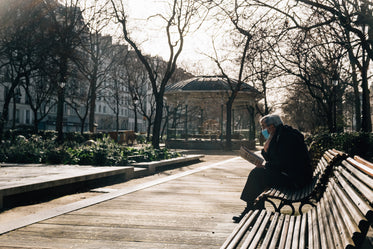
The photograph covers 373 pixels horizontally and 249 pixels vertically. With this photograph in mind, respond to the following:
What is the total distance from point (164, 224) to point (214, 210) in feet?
4.08

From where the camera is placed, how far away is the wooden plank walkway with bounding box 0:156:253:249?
4137 millimetres

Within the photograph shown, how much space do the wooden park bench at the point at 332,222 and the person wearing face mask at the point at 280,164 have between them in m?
0.86

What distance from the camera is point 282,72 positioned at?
25766mm

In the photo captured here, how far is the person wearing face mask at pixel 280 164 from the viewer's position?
499cm

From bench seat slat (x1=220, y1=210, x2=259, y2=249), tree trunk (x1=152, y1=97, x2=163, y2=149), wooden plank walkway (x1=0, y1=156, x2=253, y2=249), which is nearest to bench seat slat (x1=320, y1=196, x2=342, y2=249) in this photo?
bench seat slat (x1=220, y1=210, x2=259, y2=249)

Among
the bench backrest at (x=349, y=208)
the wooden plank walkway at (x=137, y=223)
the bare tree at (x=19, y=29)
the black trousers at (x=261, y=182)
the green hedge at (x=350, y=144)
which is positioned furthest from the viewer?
the bare tree at (x=19, y=29)

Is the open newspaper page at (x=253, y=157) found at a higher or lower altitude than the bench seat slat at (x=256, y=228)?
higher

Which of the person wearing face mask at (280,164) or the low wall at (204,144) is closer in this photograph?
the person wearing face mask at (280,164)

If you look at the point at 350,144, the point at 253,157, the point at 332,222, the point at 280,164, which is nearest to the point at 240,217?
the point at 280,164

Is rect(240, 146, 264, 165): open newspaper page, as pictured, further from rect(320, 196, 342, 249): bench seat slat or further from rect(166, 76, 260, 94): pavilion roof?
rect(166, 76, 260, 94): pavilion roof

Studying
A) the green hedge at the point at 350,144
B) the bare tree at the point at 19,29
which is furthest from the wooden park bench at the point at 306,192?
the bare tree at the point at 19,29

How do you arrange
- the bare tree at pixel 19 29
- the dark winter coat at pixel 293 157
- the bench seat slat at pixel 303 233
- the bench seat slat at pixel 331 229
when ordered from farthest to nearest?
1. the bare tree at pixel 19 29
2. the dark winter coat at pixel 293 157
3. the bench seat slat at pixel 303 233
4. the bench seat slat at pixel 331 229

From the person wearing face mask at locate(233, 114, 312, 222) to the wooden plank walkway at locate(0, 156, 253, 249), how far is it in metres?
0.57

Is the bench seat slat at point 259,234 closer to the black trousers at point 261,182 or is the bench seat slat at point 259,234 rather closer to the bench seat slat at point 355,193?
the bench seat slat at point 355,193
